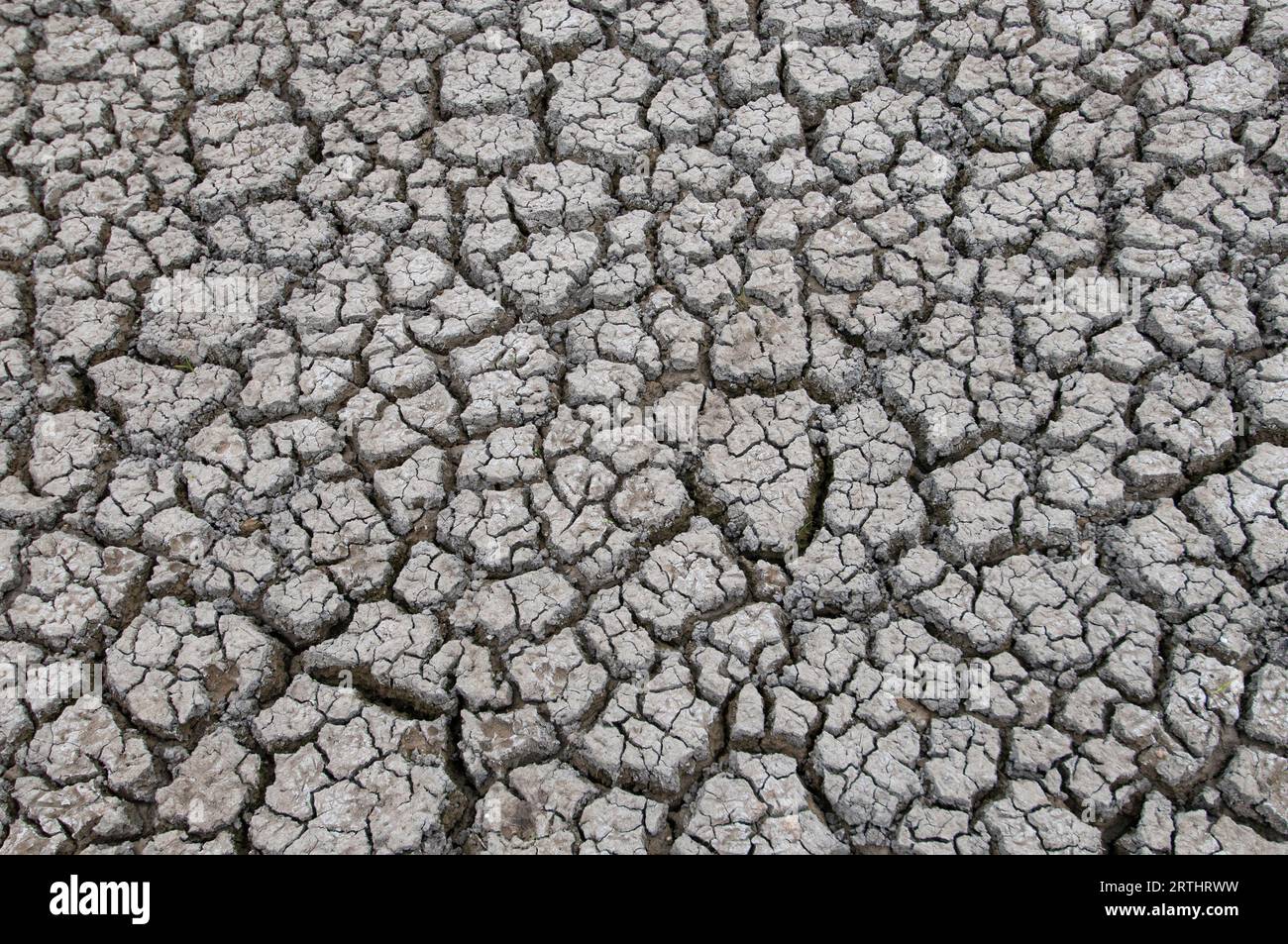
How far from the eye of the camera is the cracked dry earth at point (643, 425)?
78.1 inches

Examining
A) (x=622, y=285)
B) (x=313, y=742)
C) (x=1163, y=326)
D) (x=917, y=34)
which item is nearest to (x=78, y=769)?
(x=313, y=742)

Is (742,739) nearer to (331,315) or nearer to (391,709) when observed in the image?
(391,709)

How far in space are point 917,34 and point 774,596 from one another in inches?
73.9

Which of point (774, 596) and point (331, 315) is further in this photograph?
point (331, 315)

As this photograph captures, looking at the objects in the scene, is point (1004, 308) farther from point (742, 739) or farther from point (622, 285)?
point (742, 739)

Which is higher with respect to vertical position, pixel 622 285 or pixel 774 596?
pixel 622 285

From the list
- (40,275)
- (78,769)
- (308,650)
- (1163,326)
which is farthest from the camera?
(40,275)

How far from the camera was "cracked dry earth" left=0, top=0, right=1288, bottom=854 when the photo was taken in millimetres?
1984

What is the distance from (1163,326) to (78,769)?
2.66 metres

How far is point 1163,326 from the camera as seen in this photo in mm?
2449

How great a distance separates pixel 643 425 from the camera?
241 cm

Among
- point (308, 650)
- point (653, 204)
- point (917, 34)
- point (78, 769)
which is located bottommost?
point (78, 769)

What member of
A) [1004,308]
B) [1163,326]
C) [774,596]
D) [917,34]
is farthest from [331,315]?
[1163,326]

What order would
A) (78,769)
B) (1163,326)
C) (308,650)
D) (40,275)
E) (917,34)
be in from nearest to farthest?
(78,769) < (308,650) < (1163,326) < (40,275) < (917,34)
